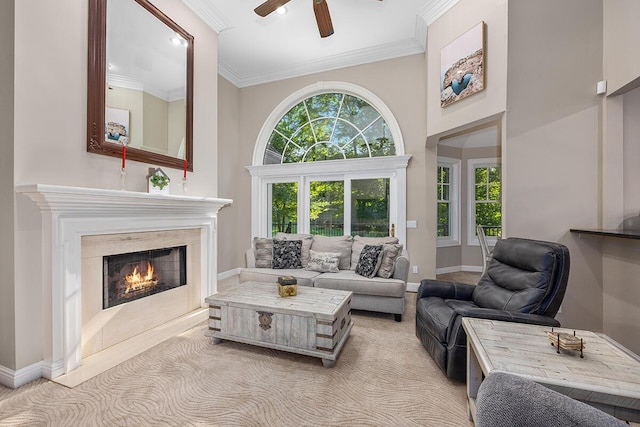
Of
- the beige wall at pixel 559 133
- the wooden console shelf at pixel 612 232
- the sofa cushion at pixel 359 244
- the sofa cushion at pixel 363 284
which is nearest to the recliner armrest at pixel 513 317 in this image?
the wooden console shelf at pixel 612 232

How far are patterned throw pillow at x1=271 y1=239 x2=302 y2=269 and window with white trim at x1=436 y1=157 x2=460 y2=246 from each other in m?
3.37

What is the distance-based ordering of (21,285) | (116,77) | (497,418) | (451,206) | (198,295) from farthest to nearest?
1. (451,206)
2. (198,295)
3. (116,77)
4. (21,285)
5. (497,418)

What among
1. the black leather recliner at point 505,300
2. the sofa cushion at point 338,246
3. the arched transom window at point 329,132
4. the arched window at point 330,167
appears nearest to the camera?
the black leather recliner at point 505,300

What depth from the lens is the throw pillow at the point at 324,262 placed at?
3.70 meters

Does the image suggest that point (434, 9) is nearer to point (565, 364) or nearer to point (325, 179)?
point (325, 179)

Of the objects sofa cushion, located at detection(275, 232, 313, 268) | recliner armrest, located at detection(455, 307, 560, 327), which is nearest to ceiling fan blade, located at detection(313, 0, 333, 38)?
sofa cushion, located at detection(275, 232, 313, 268)

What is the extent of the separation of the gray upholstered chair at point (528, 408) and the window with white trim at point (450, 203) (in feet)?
18.1

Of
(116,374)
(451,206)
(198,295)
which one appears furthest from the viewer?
(451,206)

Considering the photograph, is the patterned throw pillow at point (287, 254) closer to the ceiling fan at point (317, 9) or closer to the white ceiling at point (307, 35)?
the ceiling fan at point (317, 9)

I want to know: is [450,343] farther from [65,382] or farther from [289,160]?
[289,160]

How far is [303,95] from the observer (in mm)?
5145

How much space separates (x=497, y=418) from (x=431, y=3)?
14.2 ft

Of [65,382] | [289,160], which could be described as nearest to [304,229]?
[289,160]

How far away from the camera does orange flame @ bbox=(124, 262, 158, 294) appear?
106 inches
